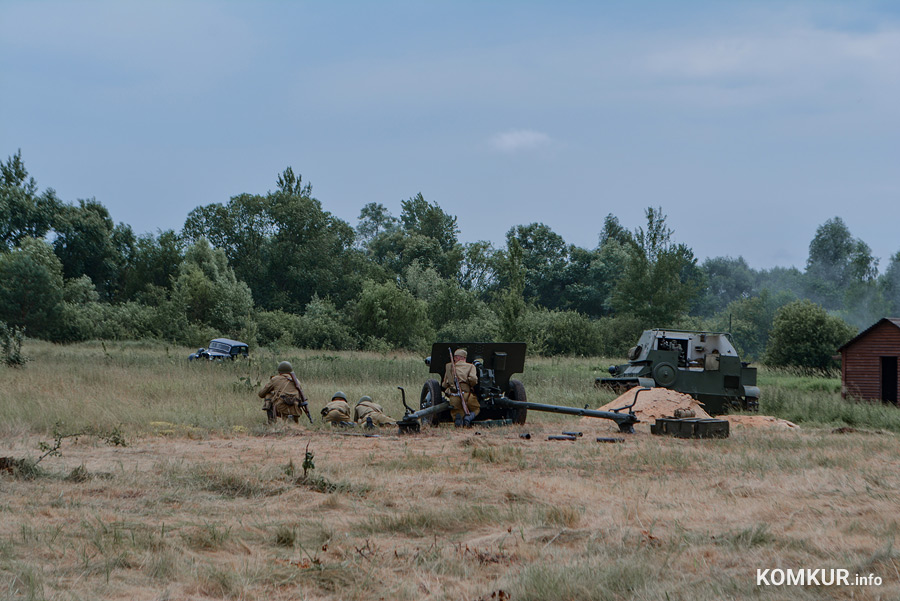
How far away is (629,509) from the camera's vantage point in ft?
21.9

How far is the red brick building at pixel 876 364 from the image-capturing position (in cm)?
2468

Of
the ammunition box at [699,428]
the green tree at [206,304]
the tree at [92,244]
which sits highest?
the tree at [92,244]

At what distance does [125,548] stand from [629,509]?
11.9ft

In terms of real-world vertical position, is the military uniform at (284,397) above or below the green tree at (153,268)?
below

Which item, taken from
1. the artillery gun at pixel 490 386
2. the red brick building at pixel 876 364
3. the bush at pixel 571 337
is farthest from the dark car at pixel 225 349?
the bush at pixel 571 337

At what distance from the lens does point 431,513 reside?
6266 mm

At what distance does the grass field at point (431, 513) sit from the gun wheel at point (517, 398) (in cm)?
164

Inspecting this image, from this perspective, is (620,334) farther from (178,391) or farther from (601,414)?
(601,414)

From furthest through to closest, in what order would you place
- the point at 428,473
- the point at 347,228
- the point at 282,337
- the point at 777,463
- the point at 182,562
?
1. the point at 347,228
2. the point at 282,337
3. the point at 777,463
4. the point at 428,473
5. the point at 182,562

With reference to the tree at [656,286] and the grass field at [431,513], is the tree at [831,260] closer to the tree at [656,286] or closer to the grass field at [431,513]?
the tree at [656,286]

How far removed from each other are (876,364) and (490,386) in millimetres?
15878

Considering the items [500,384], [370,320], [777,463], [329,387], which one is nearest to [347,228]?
[370,320]

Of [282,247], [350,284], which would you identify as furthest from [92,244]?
[350,284]

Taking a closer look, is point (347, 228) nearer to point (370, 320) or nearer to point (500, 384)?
point (370, 320)
